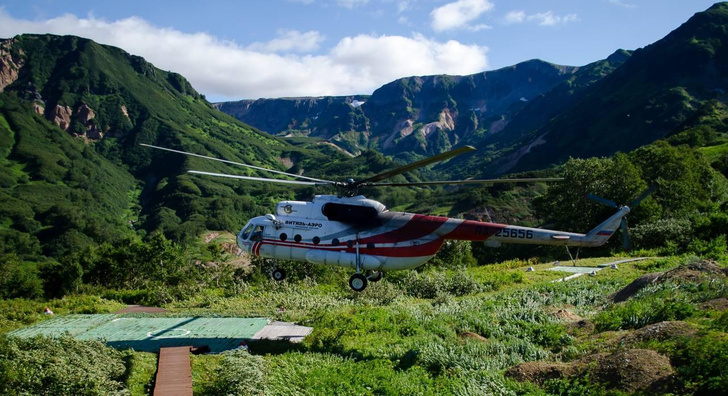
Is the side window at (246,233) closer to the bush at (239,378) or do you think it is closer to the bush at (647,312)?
the bush at (239,378)

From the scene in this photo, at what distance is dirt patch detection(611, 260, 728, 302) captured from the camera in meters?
17.7

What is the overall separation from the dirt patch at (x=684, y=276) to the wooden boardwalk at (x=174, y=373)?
16556mm

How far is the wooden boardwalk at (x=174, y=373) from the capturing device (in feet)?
41.6

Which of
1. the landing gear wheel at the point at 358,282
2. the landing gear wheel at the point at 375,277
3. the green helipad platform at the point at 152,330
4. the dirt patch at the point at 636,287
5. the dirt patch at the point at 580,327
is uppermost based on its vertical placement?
the landing gear wheel at the point at 358,282

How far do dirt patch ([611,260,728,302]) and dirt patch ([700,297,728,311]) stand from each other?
9.81 feet

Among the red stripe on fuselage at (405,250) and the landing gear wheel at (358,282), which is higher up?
the red stripe on fuselage at (405,250)

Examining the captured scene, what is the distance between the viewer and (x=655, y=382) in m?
10.7

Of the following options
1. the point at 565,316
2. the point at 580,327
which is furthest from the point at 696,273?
the point at 580,327

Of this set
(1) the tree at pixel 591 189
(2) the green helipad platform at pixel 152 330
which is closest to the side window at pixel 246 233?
Result: (2) the green helipad platform at pixel 152 330

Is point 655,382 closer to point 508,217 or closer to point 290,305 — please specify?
point 290,305

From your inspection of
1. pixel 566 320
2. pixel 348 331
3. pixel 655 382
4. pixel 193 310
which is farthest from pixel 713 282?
pixel 193 310

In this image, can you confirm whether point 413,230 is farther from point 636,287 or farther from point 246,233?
point 636,287

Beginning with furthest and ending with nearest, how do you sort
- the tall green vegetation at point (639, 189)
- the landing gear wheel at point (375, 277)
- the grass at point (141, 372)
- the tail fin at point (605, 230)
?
the tall green vegetation at point (639, 189) < the landing gear wheel at point (375, 277) < the tail fin at point (605, 230) < the grass at point (141, 372)

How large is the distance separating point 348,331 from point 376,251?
3.65 meters
